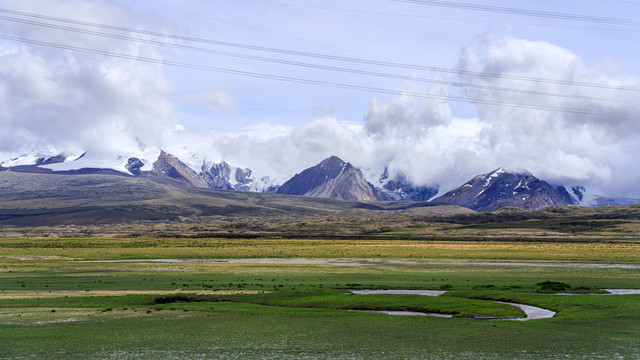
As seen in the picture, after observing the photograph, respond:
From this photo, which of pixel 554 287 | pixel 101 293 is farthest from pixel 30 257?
pixel 554 287

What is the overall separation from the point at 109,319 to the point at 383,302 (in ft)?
79.7

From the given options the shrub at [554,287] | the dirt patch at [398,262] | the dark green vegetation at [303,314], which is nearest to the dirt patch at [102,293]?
the dark green vegetation at [303,314]

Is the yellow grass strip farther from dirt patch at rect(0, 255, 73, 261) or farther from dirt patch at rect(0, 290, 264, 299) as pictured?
dirt patch at rect(0, 255, 73, 261)

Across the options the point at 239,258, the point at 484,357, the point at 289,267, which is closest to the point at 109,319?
the point at 484,357

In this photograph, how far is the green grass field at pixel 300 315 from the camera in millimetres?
35250

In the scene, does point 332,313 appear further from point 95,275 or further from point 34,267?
point 34,267

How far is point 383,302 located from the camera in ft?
181

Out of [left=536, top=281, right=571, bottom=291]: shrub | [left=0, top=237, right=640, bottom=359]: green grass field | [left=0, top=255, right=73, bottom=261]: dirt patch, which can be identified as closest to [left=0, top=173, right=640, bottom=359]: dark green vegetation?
[left=0, top=237, right=640, bottom=359]: green grass field

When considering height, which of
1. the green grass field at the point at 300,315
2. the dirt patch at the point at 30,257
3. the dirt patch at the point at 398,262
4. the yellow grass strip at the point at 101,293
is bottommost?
the dirt patch at the point at 30,257

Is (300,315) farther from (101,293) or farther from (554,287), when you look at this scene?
(554,287)

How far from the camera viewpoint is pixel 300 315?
48281 mm

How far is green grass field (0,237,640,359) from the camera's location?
116 feet

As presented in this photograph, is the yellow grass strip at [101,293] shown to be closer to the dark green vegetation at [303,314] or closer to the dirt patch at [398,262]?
the dark green vegetation at [303,314]

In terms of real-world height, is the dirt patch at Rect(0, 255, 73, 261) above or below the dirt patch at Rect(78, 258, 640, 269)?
below
